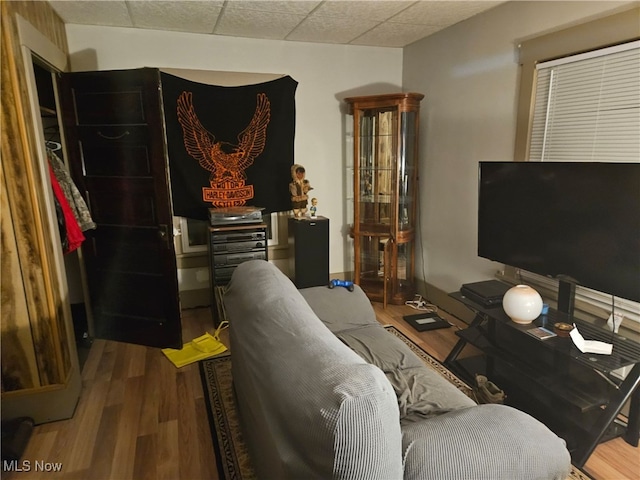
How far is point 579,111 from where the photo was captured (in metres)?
2.31

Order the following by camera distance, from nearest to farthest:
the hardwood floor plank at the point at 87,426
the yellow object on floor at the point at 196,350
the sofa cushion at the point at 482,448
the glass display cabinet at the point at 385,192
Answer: the sofa cushion at the point at 482,448 < the hardwood floor plank at the point at 87,426 < the yellow object on floor at the point at 196,350 < the glass display cabinet at the point at 385,192

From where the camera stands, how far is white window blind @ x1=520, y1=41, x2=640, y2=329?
2.06 metres

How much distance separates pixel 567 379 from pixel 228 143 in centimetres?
300

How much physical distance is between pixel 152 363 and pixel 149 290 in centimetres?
51

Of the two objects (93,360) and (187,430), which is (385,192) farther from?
(93,360)

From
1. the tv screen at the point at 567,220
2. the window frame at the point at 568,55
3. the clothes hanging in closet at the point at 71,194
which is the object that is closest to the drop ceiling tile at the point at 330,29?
the window frame at the point at 568,55

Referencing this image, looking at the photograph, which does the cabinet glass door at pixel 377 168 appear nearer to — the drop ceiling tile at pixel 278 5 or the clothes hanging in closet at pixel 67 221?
the drop ceiling tile at pixel 278 5

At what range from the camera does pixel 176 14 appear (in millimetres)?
2861

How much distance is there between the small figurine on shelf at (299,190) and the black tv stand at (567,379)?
1.69 meters

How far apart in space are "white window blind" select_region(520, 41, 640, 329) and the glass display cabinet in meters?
1.17

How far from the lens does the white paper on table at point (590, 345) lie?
188cm

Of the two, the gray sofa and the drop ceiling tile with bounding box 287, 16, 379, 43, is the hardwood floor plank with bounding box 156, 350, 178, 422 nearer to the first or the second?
the gray sofa

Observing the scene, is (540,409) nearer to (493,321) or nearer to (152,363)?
(493,321)

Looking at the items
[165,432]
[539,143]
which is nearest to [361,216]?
[539,143]
